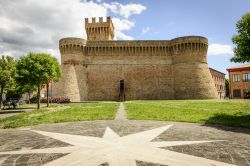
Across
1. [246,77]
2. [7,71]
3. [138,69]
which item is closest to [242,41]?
[7,71]

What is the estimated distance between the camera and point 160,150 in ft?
21.0

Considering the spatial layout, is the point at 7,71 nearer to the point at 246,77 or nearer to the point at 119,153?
the point at 119,153

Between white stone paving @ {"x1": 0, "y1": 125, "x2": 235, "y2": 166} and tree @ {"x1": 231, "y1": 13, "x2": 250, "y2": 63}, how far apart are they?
9880 millimetres

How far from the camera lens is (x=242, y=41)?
600 inches

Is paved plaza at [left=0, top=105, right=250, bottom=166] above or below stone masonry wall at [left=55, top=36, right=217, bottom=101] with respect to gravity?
below

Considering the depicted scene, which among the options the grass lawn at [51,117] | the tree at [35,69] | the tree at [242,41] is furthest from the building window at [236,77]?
the tree at [35,69]

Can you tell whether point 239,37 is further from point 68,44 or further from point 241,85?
point 241,85

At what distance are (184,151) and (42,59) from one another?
23331 mm

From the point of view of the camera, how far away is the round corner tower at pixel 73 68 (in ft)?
149

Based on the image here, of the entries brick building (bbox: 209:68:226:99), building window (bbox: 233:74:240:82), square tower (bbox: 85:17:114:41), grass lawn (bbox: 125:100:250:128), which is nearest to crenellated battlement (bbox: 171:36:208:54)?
building window (bbox: 233:74:240:82)

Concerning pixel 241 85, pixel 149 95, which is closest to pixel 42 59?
pixel 149 95

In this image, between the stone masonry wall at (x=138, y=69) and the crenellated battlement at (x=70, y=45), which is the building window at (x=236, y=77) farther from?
the crenellated battlement at (x=70, y=45)

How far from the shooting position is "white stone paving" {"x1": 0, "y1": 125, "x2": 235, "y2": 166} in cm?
536

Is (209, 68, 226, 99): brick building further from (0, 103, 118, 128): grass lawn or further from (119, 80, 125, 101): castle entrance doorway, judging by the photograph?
(0, 103, 118, 128): grass lawn
